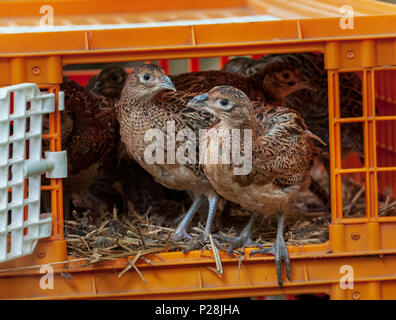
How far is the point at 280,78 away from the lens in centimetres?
432

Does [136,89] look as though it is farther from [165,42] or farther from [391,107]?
[391,107]

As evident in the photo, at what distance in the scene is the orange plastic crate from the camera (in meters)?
3.28

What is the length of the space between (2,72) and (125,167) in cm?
155

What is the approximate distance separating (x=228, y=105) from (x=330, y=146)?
1.66 ft

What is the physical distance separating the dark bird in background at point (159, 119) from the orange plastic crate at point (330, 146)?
0.30 meters

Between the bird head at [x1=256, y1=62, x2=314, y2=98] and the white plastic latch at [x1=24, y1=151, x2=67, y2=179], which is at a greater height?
the bird head at [x1=256, y1=62, x2=314, y2=98]

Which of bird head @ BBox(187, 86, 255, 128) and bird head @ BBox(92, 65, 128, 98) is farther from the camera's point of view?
bird head @ BBox(92, 65, 128, 98)

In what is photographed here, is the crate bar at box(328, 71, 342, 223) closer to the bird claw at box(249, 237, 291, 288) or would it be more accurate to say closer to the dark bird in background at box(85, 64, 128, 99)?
the bird claw at box(249, 237, 291, 288)

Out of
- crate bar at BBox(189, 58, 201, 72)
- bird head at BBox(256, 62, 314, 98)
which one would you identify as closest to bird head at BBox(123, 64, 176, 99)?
bird head at BBox(256, 62, 314, 98)

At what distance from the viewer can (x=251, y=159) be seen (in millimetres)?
3334

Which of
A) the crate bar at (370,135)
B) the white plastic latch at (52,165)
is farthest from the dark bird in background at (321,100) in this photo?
the white plastic latch at (52,165)

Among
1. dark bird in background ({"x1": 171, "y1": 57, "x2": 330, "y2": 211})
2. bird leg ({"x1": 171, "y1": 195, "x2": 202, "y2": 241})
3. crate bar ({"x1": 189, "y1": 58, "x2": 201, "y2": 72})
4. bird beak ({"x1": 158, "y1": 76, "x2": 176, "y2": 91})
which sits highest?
crate bar ({"x1": 189, "y1": 58, "x2": 201, "y2": 72})

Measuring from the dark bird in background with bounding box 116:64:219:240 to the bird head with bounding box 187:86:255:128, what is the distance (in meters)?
0.32

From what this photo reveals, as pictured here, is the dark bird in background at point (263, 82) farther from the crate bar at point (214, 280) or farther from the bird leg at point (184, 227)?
the crate bar at point (214, 280)
